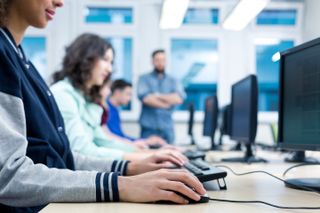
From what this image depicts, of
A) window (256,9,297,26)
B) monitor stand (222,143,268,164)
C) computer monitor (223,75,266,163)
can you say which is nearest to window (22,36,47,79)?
window (256,9,297,26)

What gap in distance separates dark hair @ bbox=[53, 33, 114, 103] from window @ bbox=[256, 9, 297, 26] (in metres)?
→ 3.91

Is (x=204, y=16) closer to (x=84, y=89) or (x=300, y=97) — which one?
(x=84, y=89)

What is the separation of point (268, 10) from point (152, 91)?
2121mm

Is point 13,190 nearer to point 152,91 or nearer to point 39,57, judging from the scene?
point 152,91

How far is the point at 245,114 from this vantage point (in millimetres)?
2084

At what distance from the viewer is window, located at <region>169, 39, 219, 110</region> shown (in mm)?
5418

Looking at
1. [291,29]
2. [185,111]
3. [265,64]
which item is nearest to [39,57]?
[185,111]

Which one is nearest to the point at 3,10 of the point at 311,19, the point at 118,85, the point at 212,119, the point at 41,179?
the point at 41,179

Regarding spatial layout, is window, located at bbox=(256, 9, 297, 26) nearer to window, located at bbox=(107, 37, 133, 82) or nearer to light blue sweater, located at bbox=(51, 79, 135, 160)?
window, located at bbox=(107, 37, 133, 82)

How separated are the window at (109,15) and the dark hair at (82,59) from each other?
10.9 ft

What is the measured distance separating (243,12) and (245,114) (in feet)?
3.75

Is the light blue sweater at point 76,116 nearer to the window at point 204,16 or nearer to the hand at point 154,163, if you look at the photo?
the hand at point 154,163

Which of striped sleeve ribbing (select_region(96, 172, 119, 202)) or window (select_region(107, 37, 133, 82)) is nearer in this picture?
striped sleeve ribbing (select_region(96, 172, 119, 202))

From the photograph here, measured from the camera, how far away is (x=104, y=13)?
5332mm
